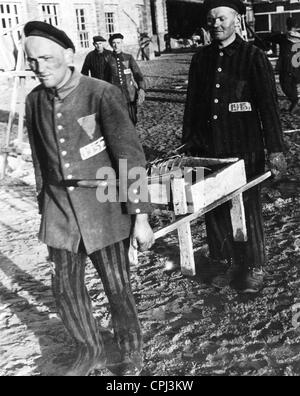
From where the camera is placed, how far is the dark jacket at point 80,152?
2570mm

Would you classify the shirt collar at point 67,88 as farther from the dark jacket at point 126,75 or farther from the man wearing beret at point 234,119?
the dark jacket at point 126,75

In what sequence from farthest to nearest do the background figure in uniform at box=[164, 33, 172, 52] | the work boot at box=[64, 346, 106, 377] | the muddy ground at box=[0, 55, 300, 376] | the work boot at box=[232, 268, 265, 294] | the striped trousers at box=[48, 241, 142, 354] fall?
1. the background figure in uniform at box=[164, 33, 172, 52]
2. the work boot at box=[232, 268, 265, 294]
3. the muddy ground at box=[0, 55, 300, 376]
4. the work boot at box=[64, 346, 106, 377]
5. the striped trousers at box=[48, 241, 142, 354]

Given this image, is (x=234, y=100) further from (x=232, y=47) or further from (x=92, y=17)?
(x=92, y=17)

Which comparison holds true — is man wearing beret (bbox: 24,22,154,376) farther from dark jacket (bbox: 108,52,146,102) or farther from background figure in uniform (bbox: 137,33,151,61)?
background figure in uniform (bbox: 137,33,151,61)

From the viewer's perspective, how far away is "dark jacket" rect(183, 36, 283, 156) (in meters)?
3.59

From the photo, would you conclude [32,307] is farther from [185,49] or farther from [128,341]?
[185,49]

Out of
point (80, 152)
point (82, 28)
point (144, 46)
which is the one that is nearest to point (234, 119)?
point (80, 152)

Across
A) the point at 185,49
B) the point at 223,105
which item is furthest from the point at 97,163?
the point at 185,49

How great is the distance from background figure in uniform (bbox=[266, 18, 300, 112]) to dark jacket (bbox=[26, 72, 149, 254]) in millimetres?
9314

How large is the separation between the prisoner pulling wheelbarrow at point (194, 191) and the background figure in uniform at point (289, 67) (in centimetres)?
787

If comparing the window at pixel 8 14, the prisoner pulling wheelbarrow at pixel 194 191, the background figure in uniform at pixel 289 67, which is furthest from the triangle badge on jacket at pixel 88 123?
the window at pixel 8 14

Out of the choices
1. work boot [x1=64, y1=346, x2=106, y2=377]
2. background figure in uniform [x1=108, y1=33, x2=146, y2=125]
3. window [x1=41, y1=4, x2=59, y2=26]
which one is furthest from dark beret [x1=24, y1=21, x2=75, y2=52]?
window [x1=41, y1=4, x2=59, y2=26]

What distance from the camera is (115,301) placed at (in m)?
2.84

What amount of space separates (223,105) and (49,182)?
5.05 feet
